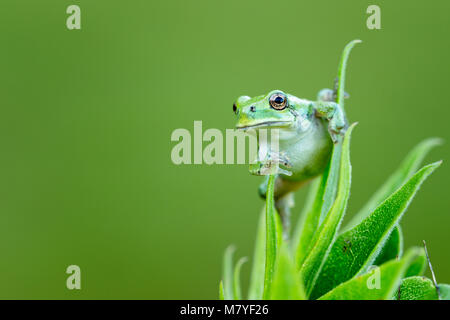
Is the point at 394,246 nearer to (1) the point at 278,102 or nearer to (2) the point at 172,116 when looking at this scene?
(1) the point at 278,102

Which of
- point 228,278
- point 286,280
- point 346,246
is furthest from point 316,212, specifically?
point 228,278

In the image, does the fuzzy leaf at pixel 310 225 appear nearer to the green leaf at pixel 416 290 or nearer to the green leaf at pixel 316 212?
the green leaf at pixel 316 212

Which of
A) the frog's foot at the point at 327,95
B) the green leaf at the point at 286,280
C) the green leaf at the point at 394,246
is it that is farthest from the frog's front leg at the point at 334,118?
the green leaf at the point at 286,280

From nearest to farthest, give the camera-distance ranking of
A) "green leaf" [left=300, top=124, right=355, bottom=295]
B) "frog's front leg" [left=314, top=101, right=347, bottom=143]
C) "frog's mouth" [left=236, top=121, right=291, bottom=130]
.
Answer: "green leaf" [left=300, top=124, right=355, bottom=295] < "frog's front leg" [left=314, top=101, right=347, bottom=143] < "frog's mouth" [left=236, top=121, right=291, bottom=130]

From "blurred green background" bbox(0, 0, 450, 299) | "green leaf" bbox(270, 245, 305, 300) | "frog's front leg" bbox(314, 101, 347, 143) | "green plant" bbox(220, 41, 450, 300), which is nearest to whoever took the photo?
"green leaf" bbox(270, 245, 305, 300)

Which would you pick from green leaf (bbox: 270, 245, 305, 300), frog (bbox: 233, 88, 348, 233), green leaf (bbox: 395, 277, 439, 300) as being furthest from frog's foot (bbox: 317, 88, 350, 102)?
green leaf (bbox: 270, 245, 305, 300)

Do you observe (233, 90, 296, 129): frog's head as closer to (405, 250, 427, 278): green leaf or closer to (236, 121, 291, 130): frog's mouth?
(236, 121, 291, 130): frog's mouth
